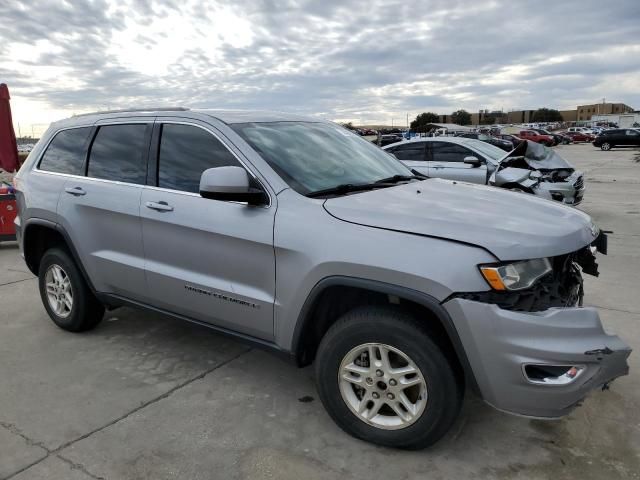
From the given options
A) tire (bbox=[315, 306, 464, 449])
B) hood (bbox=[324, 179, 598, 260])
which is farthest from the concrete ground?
hood (bbox=[324, 179, 598, 260])

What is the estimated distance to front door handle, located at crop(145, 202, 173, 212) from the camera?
3.46 metres

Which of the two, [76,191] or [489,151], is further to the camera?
[489,151]

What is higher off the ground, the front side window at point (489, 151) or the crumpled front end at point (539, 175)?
the front side window at point (489, 151)

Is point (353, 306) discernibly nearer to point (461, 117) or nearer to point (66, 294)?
point (66, 294)

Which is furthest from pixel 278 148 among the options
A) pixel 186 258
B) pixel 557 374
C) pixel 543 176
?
pixel 543 176

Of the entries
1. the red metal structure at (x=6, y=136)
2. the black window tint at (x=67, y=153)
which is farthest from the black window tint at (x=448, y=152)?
the black window tint at (x=67, y=153)

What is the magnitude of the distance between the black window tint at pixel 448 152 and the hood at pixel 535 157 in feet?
3.44

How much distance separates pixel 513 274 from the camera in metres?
2.44

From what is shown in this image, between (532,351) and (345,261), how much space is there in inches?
37.8

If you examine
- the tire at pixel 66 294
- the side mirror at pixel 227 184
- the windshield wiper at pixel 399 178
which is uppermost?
the side mirror at pixel 227 184

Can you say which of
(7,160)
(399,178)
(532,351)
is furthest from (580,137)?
(532,351)

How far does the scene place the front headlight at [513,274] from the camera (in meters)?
2.40

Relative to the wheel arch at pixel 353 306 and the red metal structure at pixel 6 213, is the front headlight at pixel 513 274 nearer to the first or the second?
the wheel arch at pixel 353 306

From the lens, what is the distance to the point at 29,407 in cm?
337
